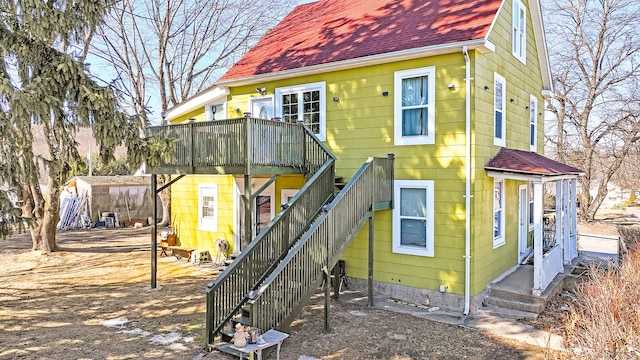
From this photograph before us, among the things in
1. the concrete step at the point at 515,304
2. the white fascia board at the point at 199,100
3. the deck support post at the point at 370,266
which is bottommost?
the concrete step at the point at 515,304

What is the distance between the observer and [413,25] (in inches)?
437

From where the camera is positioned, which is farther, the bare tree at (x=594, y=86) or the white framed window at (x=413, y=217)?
the bare tree at (x=594, y=86)

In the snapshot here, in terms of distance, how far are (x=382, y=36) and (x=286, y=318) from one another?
25.0 ft

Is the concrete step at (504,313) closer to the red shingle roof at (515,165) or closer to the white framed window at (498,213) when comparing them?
the white framed window at (498,213)

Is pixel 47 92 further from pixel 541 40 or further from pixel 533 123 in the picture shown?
pixel 541 40

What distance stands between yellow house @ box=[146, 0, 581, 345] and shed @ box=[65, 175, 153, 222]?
56.2 ft

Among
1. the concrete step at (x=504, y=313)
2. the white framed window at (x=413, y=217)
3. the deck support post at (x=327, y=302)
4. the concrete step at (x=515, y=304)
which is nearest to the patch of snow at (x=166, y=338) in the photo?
the deck support post at (x=327, y=302)

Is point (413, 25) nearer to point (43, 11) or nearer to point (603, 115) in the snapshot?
point (43, 11)

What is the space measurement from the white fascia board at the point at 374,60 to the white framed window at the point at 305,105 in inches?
15.6

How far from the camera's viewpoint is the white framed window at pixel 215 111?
14495 millimetres

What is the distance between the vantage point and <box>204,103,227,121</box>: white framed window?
14.5 metres

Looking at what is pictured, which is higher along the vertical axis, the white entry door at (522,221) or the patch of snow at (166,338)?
the white entry door at (522,221)

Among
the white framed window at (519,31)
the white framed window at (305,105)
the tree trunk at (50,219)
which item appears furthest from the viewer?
the tree trunk at (50,219)

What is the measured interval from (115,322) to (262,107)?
7.23m
